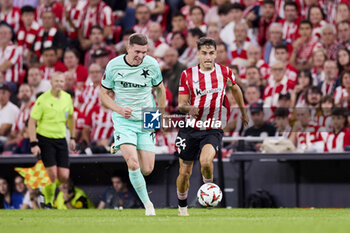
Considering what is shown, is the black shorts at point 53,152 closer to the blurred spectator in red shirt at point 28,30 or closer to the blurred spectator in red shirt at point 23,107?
the blurred spectator in red shirt at point 23,107

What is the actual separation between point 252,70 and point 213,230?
8.40m

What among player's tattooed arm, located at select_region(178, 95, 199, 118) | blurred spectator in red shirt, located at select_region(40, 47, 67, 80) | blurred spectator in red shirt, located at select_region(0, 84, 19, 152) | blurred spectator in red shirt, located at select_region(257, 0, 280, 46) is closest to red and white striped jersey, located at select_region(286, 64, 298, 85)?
blurred spectator in red shirt, located at select_region(257, 0, 280, 46)

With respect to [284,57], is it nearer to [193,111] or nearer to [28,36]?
[193,111]

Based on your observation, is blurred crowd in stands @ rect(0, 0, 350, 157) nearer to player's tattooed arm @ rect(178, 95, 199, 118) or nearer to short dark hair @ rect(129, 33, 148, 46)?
player's tattooed arm @ rect(178, 95, 199, 118)

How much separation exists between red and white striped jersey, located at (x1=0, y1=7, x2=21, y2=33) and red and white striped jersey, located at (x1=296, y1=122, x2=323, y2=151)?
27.4 ft

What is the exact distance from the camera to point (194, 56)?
1608cm

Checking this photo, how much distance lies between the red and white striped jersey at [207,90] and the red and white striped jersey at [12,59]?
8.67 meters

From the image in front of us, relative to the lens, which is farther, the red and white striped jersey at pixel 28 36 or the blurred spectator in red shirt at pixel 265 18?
the red and white striped jersey at pixel 28 36

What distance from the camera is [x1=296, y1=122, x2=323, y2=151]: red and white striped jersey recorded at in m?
13.4

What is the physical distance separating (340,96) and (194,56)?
11.3 feet

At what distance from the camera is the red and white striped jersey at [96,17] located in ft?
59.1

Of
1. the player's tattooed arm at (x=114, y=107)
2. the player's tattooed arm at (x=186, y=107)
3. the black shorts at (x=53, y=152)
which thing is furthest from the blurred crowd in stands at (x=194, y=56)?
the player's tattooed arm at (x=114, y=107)

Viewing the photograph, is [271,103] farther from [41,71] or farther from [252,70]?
[41,71]

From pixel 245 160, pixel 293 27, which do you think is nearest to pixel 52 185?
pixel 245 160
